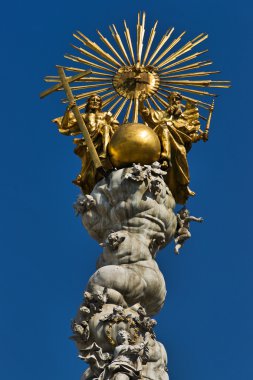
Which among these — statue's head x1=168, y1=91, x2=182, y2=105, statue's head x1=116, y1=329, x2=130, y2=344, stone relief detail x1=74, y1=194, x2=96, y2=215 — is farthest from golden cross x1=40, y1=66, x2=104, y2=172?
statue's head x1=116, y1=329, x2=130, y2=344

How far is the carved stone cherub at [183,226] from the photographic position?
883 inches

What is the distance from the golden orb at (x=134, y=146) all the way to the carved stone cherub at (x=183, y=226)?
1.03 metres

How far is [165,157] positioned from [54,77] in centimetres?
259

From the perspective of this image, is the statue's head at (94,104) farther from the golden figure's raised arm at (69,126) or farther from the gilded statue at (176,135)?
the gilded statue at (176,135)

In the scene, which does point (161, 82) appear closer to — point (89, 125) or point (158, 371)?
point (89, 125)

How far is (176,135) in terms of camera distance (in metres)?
22.9

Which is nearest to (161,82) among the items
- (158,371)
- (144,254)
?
(144,254)

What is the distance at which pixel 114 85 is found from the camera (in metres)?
23.7

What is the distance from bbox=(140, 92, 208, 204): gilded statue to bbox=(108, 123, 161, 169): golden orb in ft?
1.23

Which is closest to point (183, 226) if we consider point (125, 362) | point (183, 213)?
point (183, 213)

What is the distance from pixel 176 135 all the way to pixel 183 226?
1.48 metres

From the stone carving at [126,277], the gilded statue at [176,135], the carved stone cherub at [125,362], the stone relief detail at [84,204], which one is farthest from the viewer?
the gilded statue at [176,135]

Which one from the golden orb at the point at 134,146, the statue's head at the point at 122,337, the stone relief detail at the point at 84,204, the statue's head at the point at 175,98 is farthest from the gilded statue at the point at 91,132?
the statue's head at the point at 122,337

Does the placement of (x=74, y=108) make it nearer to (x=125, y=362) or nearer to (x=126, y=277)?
(x=126, y=277)
